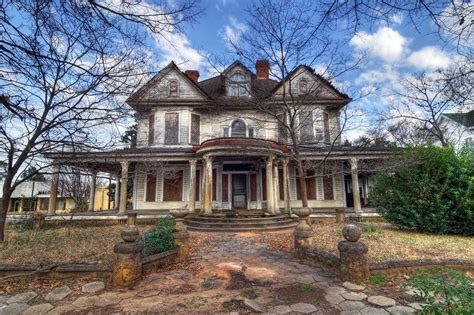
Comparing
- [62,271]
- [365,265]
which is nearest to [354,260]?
[365,265]

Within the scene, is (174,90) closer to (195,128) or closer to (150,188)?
(195,128)

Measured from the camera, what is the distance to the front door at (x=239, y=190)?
48.1 ft

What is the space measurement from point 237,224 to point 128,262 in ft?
21.1

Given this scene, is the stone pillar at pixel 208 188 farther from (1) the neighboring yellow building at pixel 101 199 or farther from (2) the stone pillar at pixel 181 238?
(1) the neighboring yellow building at pixel 101 199

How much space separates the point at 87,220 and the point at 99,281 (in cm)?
926

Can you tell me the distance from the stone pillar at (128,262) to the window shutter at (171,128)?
412 inches

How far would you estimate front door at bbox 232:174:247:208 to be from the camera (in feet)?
48.1

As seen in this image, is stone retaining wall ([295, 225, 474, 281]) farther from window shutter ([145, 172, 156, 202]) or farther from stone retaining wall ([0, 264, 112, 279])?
window shutter ([145, 172, 156, 202])

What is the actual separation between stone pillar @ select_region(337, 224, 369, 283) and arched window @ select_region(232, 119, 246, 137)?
11.2 meters

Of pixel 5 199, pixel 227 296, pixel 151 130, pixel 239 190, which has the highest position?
pixel 151 130

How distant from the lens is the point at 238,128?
15.0 meters

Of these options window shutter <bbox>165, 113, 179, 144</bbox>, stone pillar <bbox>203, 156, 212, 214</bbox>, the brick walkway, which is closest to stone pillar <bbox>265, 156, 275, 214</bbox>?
stone pillar <bbox>203, 156, 212, 214</bbox>

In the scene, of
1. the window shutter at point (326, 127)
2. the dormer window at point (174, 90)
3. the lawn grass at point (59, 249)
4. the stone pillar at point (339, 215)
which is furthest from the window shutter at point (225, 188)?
the lawn grass at point (59, 249)

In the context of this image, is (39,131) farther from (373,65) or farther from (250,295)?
(373,65)
